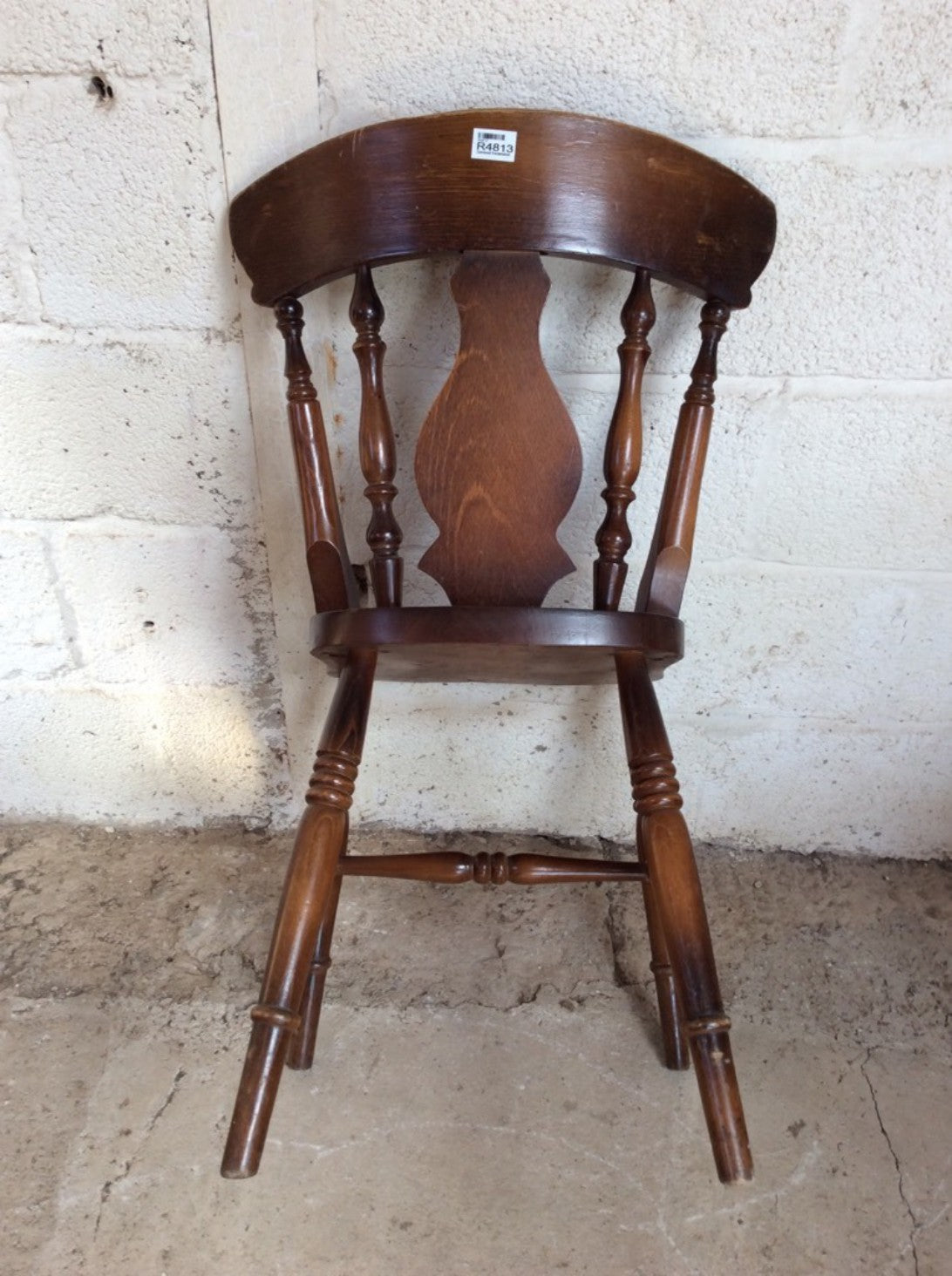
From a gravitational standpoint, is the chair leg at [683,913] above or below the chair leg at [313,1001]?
above

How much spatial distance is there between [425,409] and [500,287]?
0.21 m

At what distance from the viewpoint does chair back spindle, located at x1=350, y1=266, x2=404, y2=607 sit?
2.71 feet

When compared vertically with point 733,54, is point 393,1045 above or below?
below

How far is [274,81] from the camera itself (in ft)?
2.79

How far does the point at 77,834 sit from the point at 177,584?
44 cm

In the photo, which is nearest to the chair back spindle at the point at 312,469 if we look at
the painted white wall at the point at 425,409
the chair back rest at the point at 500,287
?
the chair back rest at the point at 500,287

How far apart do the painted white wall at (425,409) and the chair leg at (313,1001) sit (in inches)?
12.3

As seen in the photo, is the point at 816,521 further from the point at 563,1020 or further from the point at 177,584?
the point at 177,584

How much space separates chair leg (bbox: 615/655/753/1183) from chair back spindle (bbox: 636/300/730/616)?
0.28ft

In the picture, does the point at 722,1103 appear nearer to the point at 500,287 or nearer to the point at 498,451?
the point at 498,451

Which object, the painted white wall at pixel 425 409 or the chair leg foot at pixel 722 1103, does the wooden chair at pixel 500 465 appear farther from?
the painted white wall at pixel 425 409

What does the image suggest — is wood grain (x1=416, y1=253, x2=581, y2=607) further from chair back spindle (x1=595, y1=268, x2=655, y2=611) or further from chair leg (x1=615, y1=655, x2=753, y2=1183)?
chair leg (x1=615, y1=655, x2=753, y2=1183)

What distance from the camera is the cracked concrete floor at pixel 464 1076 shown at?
770mm

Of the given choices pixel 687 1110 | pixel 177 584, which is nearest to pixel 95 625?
pixel 177 584
